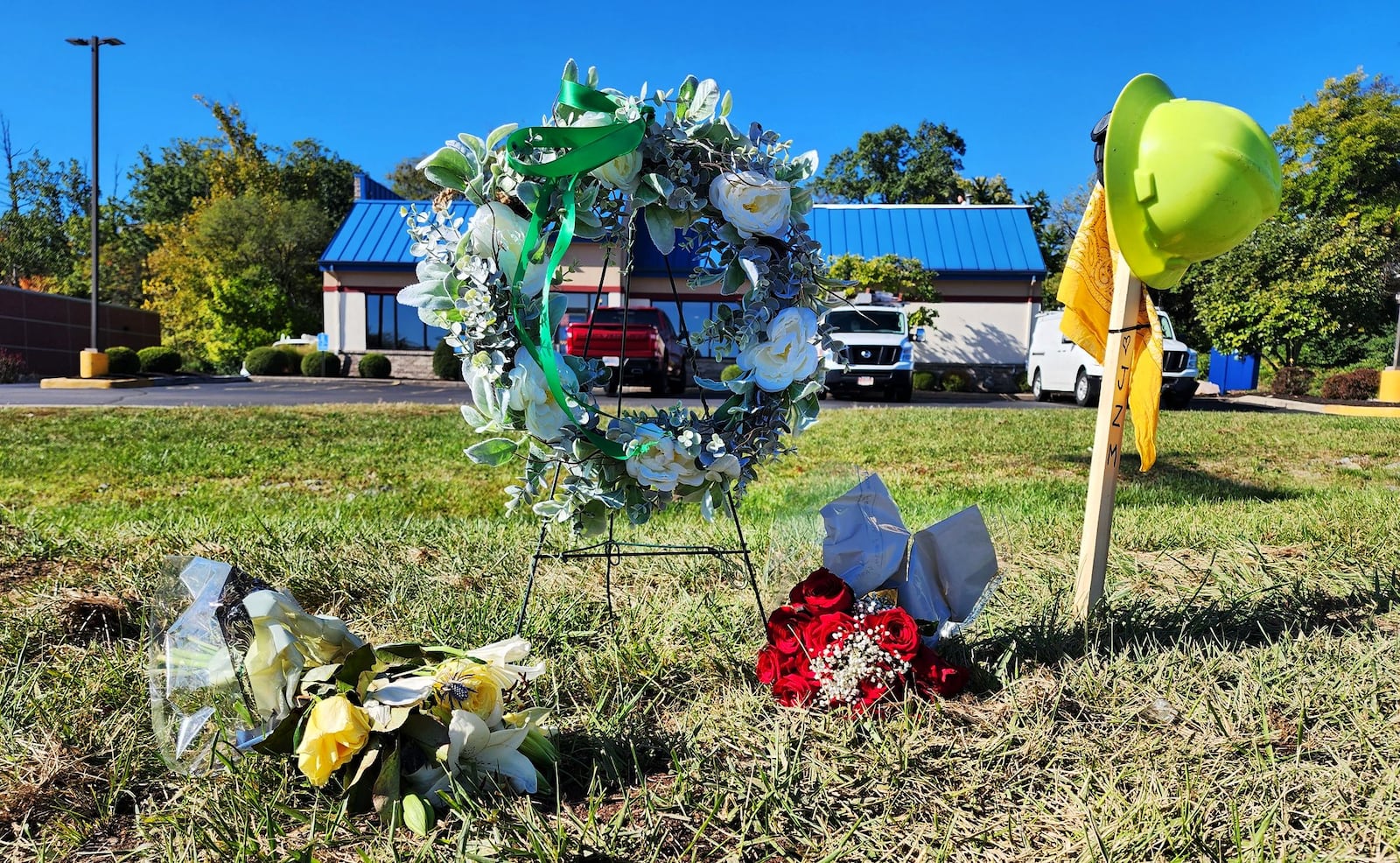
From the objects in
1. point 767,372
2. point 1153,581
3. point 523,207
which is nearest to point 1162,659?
point 1153,581

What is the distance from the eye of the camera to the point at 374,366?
22.0 metres

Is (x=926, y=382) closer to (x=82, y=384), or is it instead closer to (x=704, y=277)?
(x=82, y=384)

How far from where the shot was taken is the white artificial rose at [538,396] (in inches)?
86.3

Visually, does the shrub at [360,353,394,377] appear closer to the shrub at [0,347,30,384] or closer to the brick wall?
the brick wall

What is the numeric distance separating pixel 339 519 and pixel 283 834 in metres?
2.65

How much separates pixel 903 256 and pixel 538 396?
2123cm

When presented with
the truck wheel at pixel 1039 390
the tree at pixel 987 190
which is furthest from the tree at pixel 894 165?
the truck wheel at pixel 1039 390

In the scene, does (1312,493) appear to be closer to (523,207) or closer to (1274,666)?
(1274,666)

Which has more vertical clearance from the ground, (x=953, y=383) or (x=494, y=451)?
(x=953, y=383)

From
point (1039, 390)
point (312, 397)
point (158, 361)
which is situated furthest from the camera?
point (158, 361)

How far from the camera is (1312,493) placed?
17.5 ft

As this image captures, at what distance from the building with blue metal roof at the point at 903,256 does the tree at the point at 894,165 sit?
51.2ft

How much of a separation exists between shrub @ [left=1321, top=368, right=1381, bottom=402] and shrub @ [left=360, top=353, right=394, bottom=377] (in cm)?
2066

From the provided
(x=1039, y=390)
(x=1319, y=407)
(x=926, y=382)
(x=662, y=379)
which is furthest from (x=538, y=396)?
(x=926, y=382)
